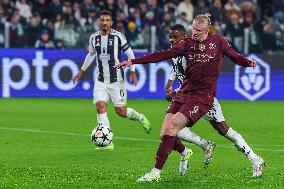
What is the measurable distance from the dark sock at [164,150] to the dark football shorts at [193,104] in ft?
1.18

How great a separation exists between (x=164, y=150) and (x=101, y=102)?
467 centimetres

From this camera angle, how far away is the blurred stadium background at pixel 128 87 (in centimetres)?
1313

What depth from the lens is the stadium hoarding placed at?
80.6ft

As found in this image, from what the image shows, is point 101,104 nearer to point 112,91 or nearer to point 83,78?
point 112,91

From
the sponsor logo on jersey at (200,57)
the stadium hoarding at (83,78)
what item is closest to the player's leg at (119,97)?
the sponsor logo on jersey at (200,57)

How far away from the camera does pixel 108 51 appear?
15664mm

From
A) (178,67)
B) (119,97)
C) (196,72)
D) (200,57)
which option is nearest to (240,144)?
(196,72)

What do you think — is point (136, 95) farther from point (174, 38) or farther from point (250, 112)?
point (174, 38)

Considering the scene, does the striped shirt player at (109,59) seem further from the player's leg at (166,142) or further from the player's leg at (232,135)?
the player's leg at (166,142)

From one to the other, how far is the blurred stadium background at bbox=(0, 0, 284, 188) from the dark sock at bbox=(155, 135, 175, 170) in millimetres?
752

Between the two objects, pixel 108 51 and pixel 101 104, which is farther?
pixel 108 51

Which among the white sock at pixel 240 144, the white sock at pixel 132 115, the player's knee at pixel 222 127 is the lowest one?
the white sock at pixel 132 115

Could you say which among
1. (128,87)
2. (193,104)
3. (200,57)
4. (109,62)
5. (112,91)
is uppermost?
(200,57)

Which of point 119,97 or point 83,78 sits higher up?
point 119,97
